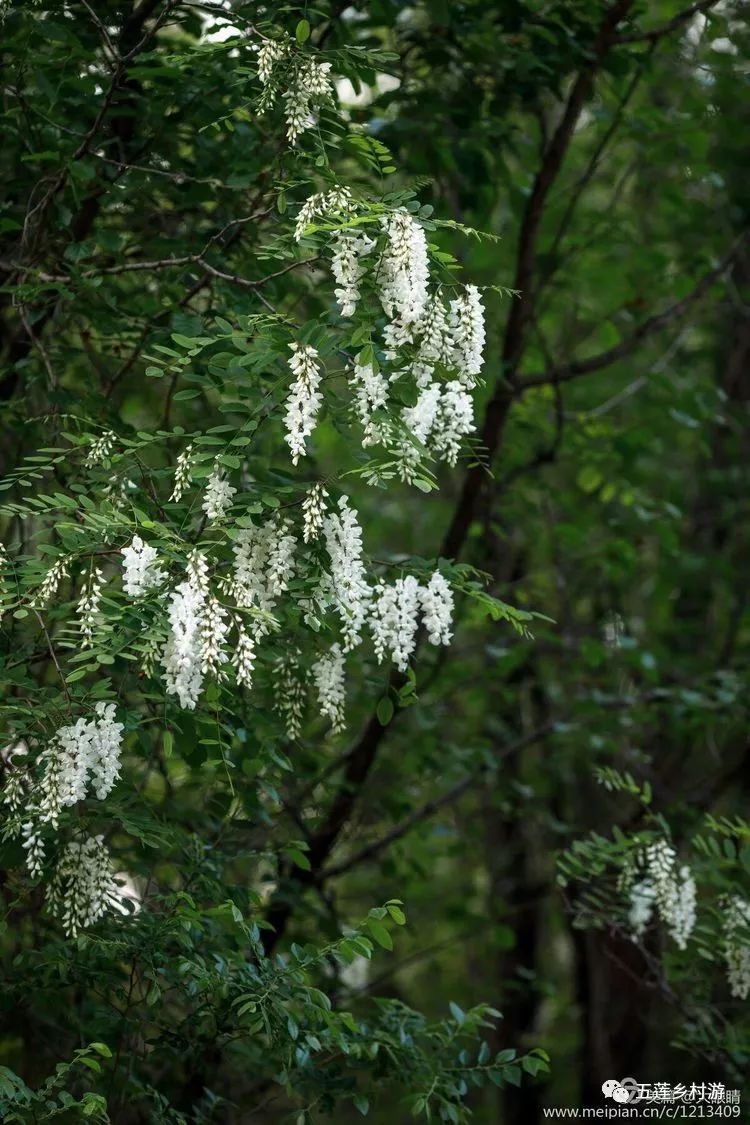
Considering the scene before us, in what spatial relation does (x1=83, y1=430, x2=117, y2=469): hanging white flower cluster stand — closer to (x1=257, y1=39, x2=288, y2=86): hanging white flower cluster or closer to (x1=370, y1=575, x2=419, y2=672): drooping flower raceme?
(x1=370, y1=575, x2=419, y2=672): drooping flower raceme

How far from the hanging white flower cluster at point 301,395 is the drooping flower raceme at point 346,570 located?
20 cm

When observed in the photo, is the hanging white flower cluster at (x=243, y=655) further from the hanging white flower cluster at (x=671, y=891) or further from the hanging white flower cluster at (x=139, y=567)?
the hanging white flower cluster at (x=671, y=891)

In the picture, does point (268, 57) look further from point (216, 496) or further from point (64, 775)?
point (64, 775)

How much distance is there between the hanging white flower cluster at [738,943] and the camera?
11.7 feet

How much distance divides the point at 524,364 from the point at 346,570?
2.87 metres

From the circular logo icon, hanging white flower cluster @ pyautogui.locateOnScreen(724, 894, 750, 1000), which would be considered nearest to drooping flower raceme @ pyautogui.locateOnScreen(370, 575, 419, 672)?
hanging white flower cluster @ pyautogui.locateOnScreen(724, 894, 750, 1000)

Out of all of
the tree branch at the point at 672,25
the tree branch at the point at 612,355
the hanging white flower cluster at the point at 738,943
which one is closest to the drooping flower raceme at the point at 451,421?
the tree branch at the point at 612,355

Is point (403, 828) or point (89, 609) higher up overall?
point (89, 609)

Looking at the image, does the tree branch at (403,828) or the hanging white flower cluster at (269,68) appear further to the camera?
the tree branch at (403,828)

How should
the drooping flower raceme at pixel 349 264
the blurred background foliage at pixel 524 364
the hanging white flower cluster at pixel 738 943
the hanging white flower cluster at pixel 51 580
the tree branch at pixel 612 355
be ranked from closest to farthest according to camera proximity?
the hanging white flower cluster at pixel 51 580
the drooping flower raceme at pixel 349 264
the blurred background foliage at pixel 524 364
the hanging white flower cluster at pixel 738 943
the tree branch at pixel 612 355

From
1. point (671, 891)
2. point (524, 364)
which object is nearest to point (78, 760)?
point (671, 891)

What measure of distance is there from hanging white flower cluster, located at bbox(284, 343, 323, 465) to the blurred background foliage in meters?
0.32

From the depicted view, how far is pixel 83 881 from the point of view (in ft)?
8.75

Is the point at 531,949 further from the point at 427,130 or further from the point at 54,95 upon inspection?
the point at 54,95
